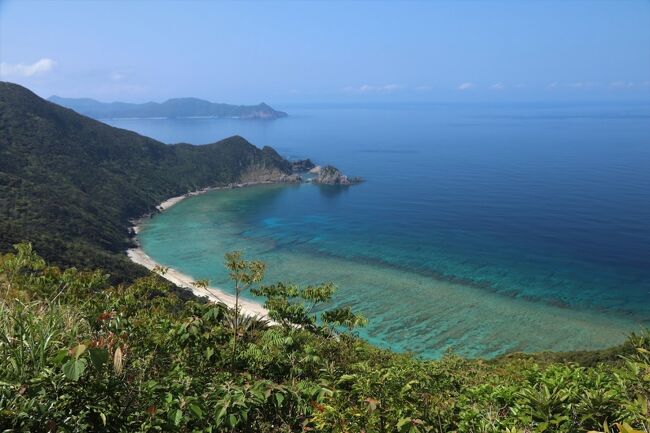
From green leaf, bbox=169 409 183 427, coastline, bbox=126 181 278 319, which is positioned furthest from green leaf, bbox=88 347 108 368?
coastline, bbox=126 181 278 319

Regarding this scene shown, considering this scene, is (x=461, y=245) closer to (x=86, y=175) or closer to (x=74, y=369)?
(x=74, y=369)

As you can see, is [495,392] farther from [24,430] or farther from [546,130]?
[546,130]

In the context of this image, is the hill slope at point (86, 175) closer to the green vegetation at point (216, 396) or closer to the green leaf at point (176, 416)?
the green vegetation at point (216, 396)

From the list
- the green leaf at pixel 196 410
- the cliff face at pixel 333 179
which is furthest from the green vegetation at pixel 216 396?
the cliff face at pixel 333 179

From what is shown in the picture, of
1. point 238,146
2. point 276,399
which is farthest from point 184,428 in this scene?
point 238,146

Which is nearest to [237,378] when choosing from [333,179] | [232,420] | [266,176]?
[232,420]

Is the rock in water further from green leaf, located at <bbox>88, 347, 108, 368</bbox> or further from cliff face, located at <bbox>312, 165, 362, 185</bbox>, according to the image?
green leaf, located at <bbox>88, 347, 108, 368</bbox>
